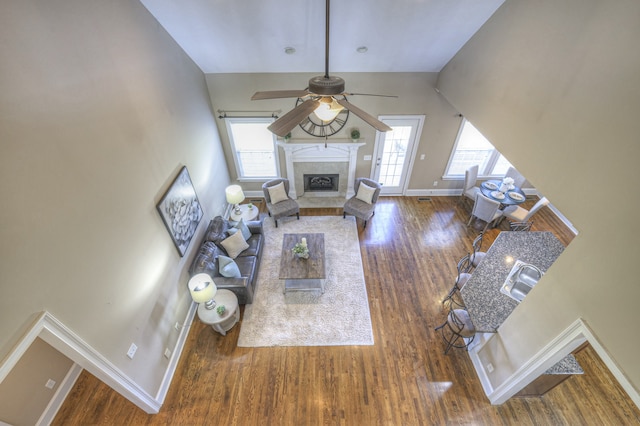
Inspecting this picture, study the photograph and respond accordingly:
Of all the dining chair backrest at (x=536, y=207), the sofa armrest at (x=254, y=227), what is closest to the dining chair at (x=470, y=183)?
the dining chair backrest at (x=536, y=207)

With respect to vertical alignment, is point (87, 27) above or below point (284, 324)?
above

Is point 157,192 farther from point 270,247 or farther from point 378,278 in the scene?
point 378,278

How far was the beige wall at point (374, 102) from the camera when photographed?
4.94 meters

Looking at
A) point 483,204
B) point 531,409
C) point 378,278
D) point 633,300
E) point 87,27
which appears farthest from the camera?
point 483,204

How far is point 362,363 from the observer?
360 centimetres

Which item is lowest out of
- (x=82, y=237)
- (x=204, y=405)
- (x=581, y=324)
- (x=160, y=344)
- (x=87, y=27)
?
(x=204, y=405)

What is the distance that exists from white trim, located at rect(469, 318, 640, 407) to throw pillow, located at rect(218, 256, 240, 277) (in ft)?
11.8

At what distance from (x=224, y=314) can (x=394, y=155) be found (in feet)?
15.8

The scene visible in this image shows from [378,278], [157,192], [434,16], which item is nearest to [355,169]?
[378,278]

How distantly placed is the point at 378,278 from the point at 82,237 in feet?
13.3

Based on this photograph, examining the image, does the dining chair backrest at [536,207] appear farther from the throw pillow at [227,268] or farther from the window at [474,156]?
the throw pillow at [227,268]

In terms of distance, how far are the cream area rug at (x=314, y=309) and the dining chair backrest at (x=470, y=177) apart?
A: 290cm

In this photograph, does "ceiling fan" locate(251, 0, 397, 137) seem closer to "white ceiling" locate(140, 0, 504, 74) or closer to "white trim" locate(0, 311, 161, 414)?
"white ceiling" locate(140, 0, 504, 74)

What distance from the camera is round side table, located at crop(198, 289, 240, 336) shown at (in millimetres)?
3590
